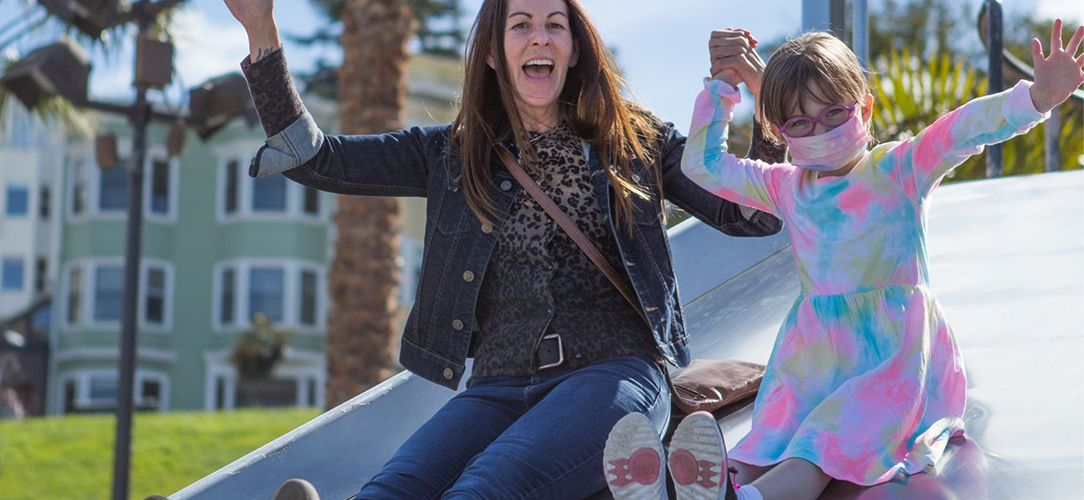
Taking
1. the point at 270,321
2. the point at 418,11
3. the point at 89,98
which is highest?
the point at 418,11

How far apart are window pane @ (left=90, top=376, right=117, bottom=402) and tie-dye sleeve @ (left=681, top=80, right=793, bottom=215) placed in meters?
31.9

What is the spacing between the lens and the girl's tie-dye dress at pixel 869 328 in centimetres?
252

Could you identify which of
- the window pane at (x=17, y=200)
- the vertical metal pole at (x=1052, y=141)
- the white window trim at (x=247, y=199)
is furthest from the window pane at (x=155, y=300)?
the vertical metal pole at (x=1052, y=141)

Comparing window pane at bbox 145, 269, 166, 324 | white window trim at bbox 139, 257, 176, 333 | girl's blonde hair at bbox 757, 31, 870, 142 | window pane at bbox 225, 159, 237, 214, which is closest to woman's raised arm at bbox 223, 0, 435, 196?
girl's blonde hair at bbox 757, 31, 870, 142

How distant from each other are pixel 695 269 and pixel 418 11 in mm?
29467

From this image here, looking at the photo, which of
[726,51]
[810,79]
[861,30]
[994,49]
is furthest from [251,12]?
[994,49]

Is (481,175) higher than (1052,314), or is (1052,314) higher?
(481,175)

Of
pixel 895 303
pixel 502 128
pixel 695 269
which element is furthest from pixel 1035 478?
pixel 695 269

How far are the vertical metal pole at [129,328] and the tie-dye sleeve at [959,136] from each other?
5703mm

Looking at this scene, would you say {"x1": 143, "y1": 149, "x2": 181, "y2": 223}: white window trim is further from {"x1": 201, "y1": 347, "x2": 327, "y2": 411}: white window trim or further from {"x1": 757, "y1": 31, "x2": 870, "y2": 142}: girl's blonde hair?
{"x1": 757, "y1": 31, "x2": 870, "y2": 142}: girl's blonde hair

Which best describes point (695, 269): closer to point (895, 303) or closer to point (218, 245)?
point (895, 303)

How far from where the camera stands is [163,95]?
28.8ft

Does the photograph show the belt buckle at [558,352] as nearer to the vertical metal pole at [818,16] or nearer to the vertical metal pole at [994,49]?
the vertical metal pole at [818,16]

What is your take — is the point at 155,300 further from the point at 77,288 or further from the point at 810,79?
the point at 810,79
